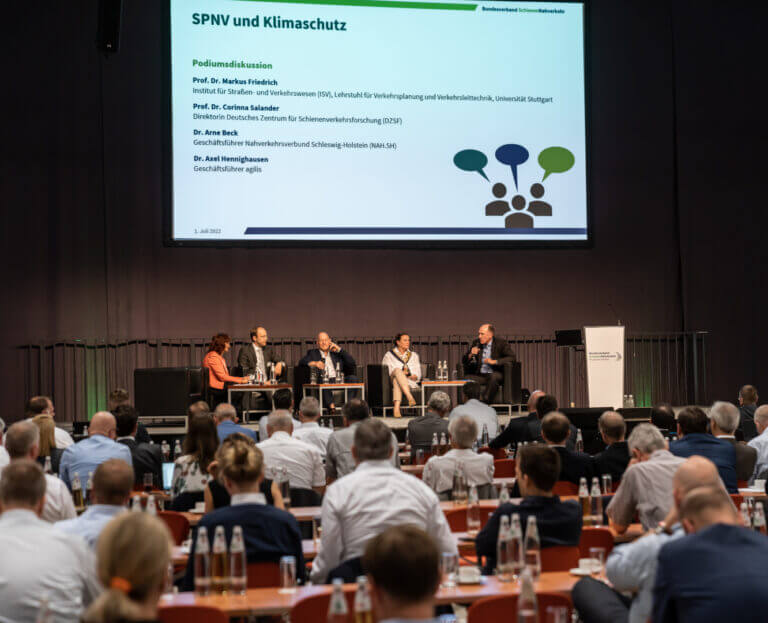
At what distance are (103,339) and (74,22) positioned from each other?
4336 millimetres

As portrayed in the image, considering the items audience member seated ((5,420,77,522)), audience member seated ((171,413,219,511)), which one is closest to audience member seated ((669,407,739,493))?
audience member seated ((171,413,219,511))

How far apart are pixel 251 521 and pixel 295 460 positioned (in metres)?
2.44

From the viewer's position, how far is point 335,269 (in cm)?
1366

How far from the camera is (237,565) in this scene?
3.44 m

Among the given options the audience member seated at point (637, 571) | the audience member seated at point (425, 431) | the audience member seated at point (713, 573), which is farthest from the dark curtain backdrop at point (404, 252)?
the audience member seated at point (713, 573)

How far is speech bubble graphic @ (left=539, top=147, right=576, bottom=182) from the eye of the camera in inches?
515

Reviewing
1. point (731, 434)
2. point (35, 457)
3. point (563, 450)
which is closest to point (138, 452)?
point (35, 457)

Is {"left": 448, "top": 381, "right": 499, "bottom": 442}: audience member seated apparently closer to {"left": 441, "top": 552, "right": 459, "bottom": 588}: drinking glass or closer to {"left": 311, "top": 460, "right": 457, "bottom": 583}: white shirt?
{"left": 311, "top": 460, "right": 457, "bottom": 583}: white shirt

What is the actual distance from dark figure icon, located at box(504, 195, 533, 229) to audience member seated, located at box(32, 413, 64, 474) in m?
7.42

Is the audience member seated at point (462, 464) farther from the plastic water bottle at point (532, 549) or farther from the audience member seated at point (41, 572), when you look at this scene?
the audience member seated at point (41, 572)

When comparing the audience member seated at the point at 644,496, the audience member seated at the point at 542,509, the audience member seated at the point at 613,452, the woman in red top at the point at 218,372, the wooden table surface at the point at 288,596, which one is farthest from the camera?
the woman in red top at the point at 218,372

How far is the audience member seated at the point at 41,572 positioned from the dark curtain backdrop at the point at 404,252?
32.0 ft

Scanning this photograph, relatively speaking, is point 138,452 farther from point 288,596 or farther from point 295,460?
point 288,596

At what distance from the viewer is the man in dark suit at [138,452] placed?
6.53m
